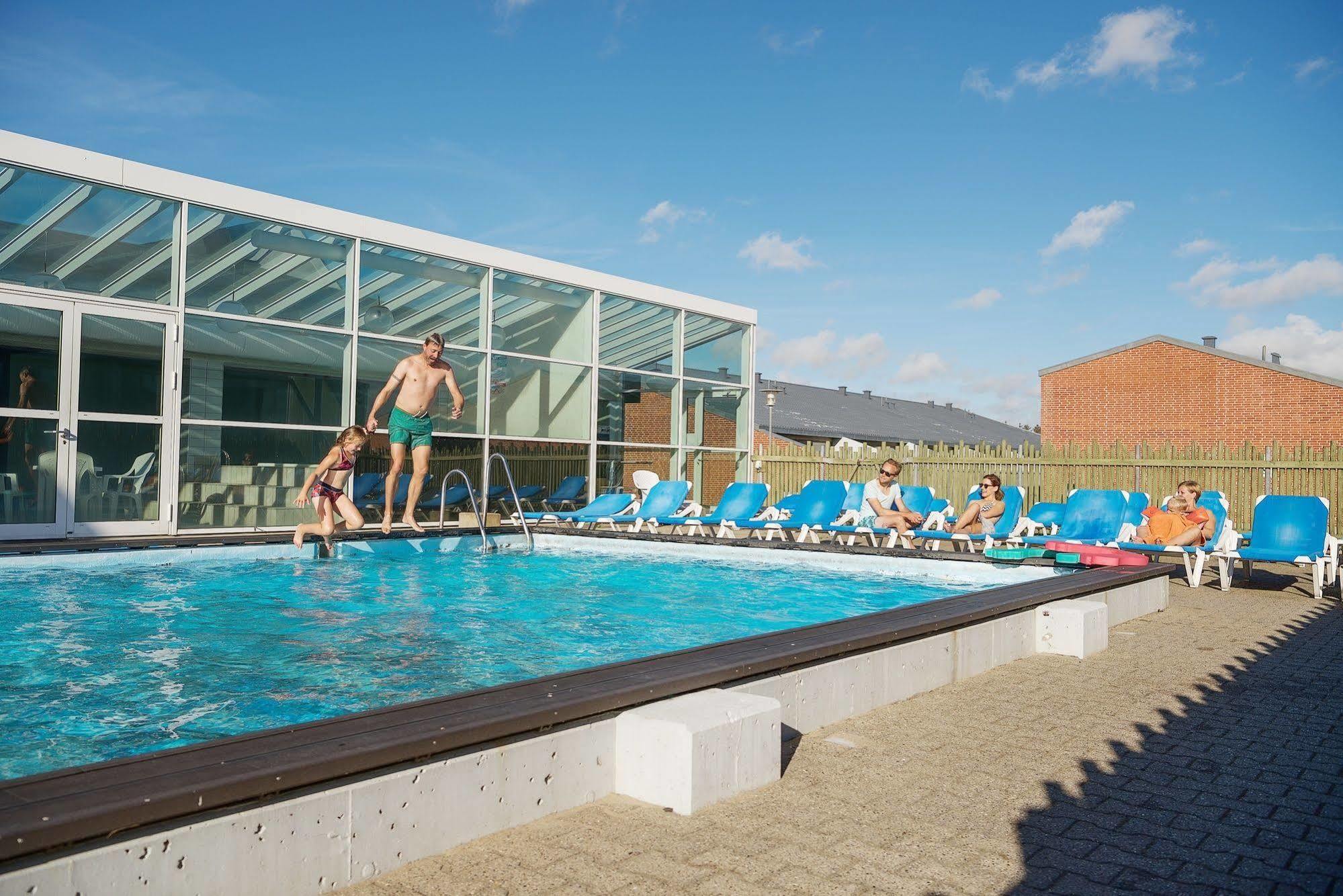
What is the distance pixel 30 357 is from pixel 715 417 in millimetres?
Answer: 9250

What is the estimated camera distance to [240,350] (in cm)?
961

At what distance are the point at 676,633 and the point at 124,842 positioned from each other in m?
4.12

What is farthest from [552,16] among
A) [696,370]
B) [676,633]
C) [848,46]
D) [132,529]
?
[676,633]

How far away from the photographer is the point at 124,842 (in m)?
1.69

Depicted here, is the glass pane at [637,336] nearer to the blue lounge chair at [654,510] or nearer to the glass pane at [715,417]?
the glass pane at [715,417]

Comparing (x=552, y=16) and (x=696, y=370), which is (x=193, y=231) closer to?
(x=696, y=370)

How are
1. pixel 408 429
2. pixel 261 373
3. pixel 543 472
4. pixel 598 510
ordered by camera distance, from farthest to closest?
pixel 543 472
pixel 598 510
pixel 261 373
pixel 408 429

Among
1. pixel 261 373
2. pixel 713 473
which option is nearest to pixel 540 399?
pixel 713 473

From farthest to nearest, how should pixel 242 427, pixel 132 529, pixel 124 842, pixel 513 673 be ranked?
pixel 242 427 → pixel 132 529 → pixel 513 673 → pixel 124 842

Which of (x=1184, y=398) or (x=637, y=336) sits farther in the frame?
(x=1184, y=398)

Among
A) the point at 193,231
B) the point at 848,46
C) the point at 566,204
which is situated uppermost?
the point at 848,46

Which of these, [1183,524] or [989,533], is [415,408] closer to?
[989,533]

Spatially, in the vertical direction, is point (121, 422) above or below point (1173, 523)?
above

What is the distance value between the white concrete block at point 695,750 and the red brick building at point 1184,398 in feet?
84.3
